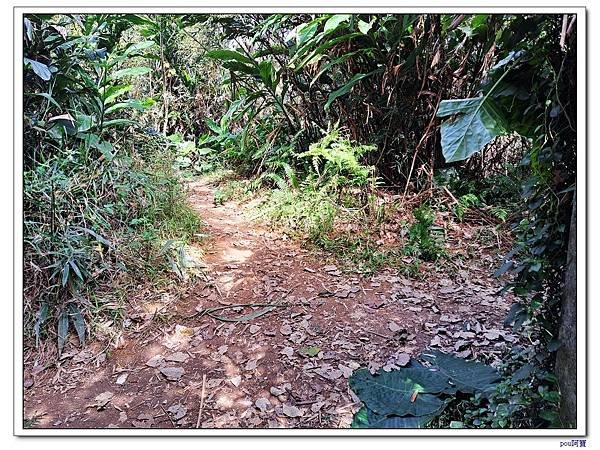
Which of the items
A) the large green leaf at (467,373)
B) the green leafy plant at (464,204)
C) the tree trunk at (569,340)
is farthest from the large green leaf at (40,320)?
the green leafy plant at (464,204)

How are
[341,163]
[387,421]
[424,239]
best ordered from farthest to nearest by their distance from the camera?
[341,163] → [424,239] → [387,421]

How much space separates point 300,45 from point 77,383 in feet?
8.02

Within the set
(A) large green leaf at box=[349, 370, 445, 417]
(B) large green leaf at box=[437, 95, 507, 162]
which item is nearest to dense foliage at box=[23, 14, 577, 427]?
(B) large green leaf at box=[437, 95, 507, 162]

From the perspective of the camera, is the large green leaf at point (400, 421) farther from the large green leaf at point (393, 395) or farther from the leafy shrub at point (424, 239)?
the leafy shrub at point (424, 239)

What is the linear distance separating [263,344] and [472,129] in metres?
1.19

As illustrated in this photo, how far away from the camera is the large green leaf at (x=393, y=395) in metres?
1.28

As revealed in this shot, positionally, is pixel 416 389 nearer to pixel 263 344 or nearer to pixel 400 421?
pixel 400 421

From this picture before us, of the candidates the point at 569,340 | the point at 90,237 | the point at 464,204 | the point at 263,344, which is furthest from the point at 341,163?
the point at 569,340

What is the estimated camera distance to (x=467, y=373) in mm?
1442

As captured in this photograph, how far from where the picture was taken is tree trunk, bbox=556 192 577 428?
39.2 inches

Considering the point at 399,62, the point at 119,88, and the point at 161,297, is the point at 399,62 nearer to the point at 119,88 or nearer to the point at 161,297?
the point at 119,88

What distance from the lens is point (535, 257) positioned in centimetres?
108

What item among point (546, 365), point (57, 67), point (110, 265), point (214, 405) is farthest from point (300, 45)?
point (546, 365)

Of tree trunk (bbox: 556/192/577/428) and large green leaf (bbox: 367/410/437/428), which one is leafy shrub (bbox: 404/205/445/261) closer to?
large green leaf (bbox: 367/410/437/428)
